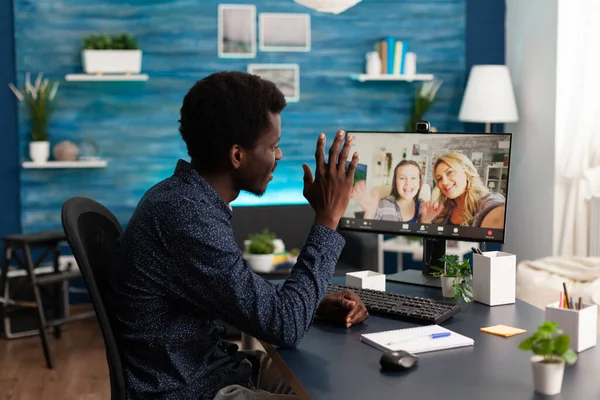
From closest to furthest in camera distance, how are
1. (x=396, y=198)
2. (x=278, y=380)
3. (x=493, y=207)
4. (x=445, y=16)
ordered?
(x=278, y=380) → (x=493, y=207) → (x=396, y=198) → (x=445, y=16)

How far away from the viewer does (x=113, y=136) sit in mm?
5133

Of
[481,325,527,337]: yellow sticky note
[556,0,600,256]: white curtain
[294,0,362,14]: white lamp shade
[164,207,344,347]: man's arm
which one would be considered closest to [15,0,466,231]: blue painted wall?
[556,0,600,256]: white curtain

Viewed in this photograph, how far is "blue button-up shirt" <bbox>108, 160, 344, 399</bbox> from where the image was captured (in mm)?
1603

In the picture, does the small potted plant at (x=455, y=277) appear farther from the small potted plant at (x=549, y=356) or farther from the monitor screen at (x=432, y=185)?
the small potted plant at (x=549, y=356)

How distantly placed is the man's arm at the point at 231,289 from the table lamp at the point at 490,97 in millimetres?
3614

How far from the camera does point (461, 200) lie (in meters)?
2.37

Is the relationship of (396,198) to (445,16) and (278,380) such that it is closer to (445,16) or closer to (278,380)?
(278,380)

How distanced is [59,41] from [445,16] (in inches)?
102

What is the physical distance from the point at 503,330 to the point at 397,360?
0.41 meters

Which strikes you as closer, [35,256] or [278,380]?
[278,380]

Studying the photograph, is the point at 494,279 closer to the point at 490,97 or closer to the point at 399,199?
the point at 399,199

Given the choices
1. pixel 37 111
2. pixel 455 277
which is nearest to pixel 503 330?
pixel 455 277

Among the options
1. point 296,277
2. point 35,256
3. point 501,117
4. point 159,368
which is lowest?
point 35,256

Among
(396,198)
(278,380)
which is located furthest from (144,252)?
(396,198)
